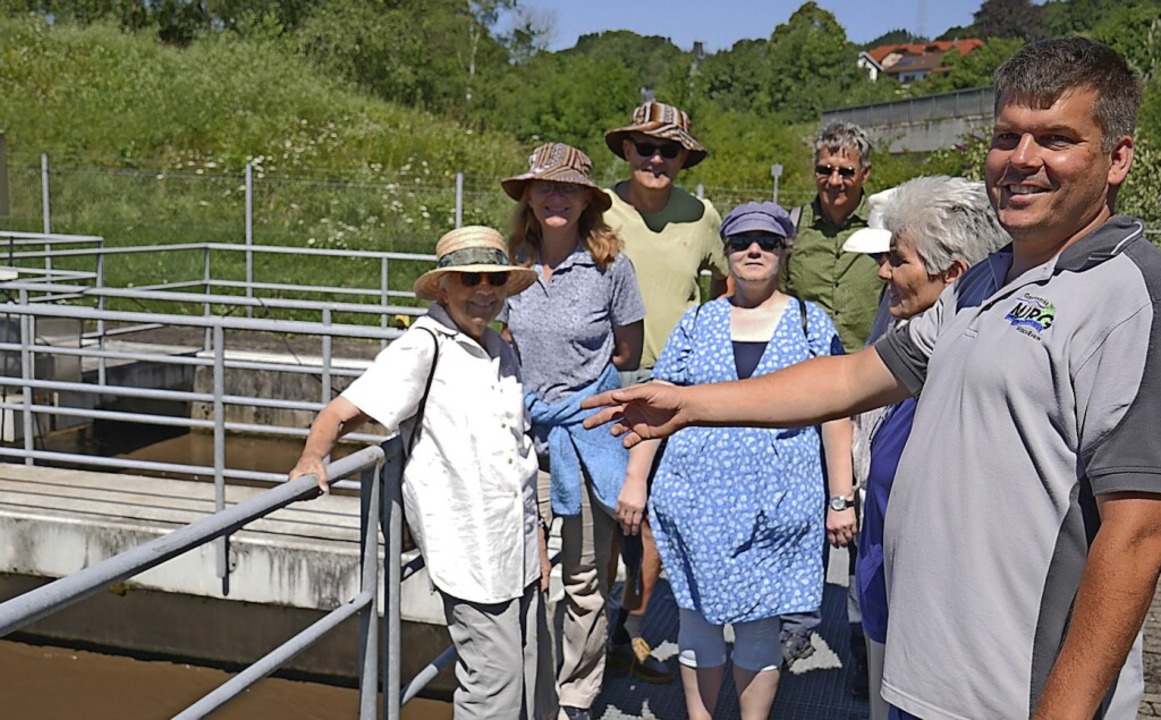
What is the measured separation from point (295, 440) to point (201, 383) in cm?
127

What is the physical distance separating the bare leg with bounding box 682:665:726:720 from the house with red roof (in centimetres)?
11685

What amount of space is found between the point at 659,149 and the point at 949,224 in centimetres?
154

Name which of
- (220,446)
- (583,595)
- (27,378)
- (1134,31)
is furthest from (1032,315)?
(1134,31)

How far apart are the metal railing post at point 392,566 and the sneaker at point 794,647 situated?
66.8 inches

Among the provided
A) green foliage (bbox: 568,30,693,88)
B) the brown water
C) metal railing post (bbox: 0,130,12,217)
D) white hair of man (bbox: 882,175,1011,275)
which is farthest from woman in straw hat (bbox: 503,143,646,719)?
green foliage (bbox: 568,30,693,88)

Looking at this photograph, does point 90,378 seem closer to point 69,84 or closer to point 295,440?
point 295,440

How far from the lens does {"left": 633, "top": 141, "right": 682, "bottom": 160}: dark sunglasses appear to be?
4039mm

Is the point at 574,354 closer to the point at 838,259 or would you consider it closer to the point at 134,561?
the point at 838,259

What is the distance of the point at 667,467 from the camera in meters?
3.48

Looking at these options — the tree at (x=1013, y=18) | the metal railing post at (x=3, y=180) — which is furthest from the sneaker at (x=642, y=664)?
the tree at (x=1013, y=18)

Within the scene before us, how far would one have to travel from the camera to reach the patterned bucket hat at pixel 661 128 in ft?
13.1

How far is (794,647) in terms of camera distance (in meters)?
4.25

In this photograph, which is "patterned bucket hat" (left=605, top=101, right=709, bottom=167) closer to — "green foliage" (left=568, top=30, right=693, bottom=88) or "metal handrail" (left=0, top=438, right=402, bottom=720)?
"metal handrail" (left=0, top=438, right=402, bottom=720)

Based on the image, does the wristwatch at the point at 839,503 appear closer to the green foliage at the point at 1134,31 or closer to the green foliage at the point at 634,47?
the green foliage at the point at 1134,31
